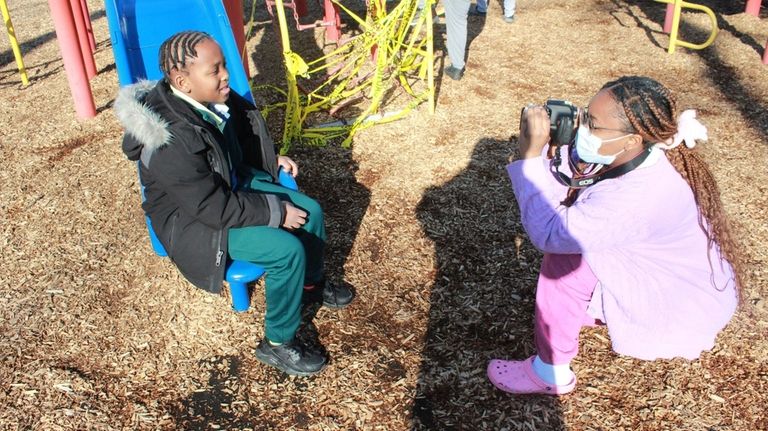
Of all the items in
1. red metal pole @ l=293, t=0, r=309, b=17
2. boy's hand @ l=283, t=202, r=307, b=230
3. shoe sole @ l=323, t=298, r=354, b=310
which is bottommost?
shoe sole @ l=323, t=298, r=354, b=310

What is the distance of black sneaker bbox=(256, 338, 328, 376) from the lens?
285cm

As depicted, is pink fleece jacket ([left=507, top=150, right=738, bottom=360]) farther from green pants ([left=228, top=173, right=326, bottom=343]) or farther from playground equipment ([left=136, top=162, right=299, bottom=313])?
playground equipment ([left=136, top=162, right=299, bottom=313])

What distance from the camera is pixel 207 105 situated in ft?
9.29

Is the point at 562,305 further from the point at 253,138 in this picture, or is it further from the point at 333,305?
the point at 253,138

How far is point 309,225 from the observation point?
293 centimetres

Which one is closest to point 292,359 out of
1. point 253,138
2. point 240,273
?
point 240,273

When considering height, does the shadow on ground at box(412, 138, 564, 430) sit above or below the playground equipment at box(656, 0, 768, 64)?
below

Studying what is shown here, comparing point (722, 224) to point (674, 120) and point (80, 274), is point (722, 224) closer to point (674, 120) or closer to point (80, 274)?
point (674, 120)

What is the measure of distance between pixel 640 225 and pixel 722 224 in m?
0.36

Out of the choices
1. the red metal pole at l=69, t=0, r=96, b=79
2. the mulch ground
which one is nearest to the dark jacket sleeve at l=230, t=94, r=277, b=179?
the mulch ground

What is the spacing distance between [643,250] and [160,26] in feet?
10.3

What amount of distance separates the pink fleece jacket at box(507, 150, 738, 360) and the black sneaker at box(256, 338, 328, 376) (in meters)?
1.18

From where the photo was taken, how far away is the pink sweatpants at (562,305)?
2.42 meters

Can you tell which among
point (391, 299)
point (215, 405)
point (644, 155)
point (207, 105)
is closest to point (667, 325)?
point (644, 155)
